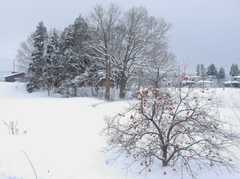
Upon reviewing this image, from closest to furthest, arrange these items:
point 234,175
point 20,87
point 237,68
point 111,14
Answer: point 234,175 < point 111,14 < point 20,87 < point 237,68

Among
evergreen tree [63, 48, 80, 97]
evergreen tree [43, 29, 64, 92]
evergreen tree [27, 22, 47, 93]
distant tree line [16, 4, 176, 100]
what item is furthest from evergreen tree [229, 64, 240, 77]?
evergreen tree [27, 22, 47, 93]

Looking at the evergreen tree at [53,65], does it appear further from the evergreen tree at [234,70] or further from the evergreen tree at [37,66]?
the evergreen tree at [234,70]

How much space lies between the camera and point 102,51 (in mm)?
21109

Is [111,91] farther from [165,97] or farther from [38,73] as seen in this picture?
[165,97]

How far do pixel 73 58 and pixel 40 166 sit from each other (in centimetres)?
2080

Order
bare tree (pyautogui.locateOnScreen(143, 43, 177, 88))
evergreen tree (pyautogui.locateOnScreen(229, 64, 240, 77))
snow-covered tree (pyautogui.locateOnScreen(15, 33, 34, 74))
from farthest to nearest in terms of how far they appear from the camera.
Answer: evergreen tree (pyautogui.locateOnScreen(229, 64, 240, 77)) < snow-covered tree (pyautogui.locateOnScreen(15, 33, 34, 74)) < bare tree (pyautogui.locateOnScreen(143, 43, 177, 88))

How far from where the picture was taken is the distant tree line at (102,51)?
20.0m

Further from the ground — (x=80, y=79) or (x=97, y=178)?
(x=80, y=79)

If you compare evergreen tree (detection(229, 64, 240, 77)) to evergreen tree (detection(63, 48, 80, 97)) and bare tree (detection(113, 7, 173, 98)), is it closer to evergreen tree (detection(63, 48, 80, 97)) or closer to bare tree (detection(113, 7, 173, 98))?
bare tree (detection(113, 7, 173, 98))

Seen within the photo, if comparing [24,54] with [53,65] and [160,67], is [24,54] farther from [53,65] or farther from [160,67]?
[160,67]

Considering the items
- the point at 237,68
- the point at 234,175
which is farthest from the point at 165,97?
the point at 237,68

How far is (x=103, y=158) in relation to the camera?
4250mm

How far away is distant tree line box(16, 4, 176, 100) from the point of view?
65.7 feet

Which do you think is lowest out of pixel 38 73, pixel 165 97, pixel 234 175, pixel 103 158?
pixel 234 175
